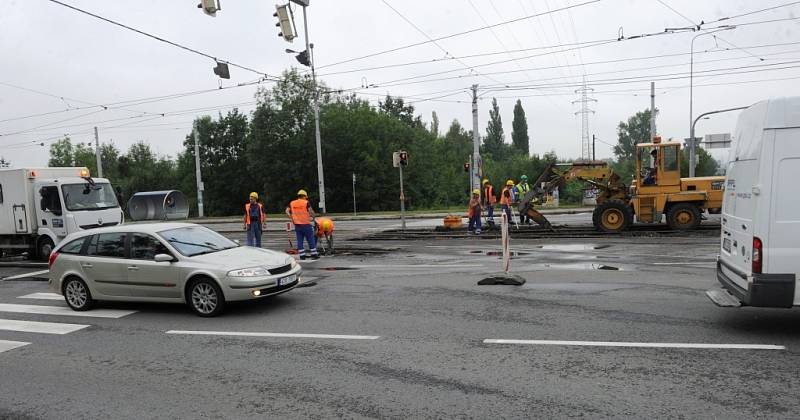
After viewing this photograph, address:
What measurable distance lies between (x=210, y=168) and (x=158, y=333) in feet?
200

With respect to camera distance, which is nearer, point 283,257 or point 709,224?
point 283,257

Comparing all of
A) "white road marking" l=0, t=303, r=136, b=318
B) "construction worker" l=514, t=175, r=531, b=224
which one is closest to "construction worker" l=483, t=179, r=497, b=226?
"construction worker" l=514, t=175, r=531, b=224

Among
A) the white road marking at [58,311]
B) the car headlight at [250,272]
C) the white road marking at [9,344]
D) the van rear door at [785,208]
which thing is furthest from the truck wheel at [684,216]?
the white road marking at [9,344]

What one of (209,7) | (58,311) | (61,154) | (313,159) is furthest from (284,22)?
(61,154)

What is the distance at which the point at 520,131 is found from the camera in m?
101

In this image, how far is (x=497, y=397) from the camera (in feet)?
15.4

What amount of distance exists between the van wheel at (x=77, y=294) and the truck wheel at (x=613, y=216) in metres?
14.6

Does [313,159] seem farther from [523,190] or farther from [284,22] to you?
[284,22]

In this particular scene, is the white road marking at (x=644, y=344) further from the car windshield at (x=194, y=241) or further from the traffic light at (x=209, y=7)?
the traffic light at (x=209, y=7)

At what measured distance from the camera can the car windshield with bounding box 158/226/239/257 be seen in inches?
337

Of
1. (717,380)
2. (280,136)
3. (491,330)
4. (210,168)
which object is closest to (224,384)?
(491,330)

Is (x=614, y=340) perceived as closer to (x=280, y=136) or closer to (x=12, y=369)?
(x=12, y=369)

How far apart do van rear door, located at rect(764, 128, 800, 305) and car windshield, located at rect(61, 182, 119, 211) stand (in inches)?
656

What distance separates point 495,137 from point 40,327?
94935 millimetres
